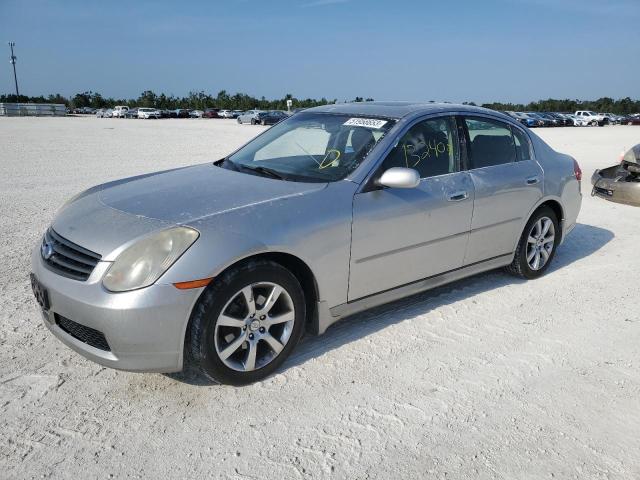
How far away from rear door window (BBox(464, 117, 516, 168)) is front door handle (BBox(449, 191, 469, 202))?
33 centimetres

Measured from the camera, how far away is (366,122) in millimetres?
4199

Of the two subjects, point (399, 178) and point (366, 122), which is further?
point (366, 122)

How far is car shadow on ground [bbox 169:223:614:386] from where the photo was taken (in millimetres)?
3668

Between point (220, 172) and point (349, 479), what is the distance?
2451mm

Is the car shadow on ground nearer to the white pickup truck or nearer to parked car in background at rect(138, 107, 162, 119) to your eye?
the white pickup truck

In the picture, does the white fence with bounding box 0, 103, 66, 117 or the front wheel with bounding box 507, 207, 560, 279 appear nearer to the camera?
the front wheel with bounding box 507, 207, 560, 279

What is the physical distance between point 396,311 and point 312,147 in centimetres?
143

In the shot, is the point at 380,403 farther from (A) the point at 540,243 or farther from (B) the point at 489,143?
(A) the point at 540,243

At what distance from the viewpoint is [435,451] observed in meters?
2.74

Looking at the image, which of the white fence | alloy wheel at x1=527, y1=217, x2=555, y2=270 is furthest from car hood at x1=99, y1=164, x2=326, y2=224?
the white fence

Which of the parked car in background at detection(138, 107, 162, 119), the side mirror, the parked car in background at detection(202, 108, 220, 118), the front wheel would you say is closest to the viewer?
the side mirror

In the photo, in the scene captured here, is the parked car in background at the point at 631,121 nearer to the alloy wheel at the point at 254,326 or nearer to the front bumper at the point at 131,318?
the alloy wheel at the point at 254,326

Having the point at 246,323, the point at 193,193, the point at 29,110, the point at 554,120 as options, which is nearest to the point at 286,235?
the point at 246,323

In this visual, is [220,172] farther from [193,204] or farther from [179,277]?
[179,277]
